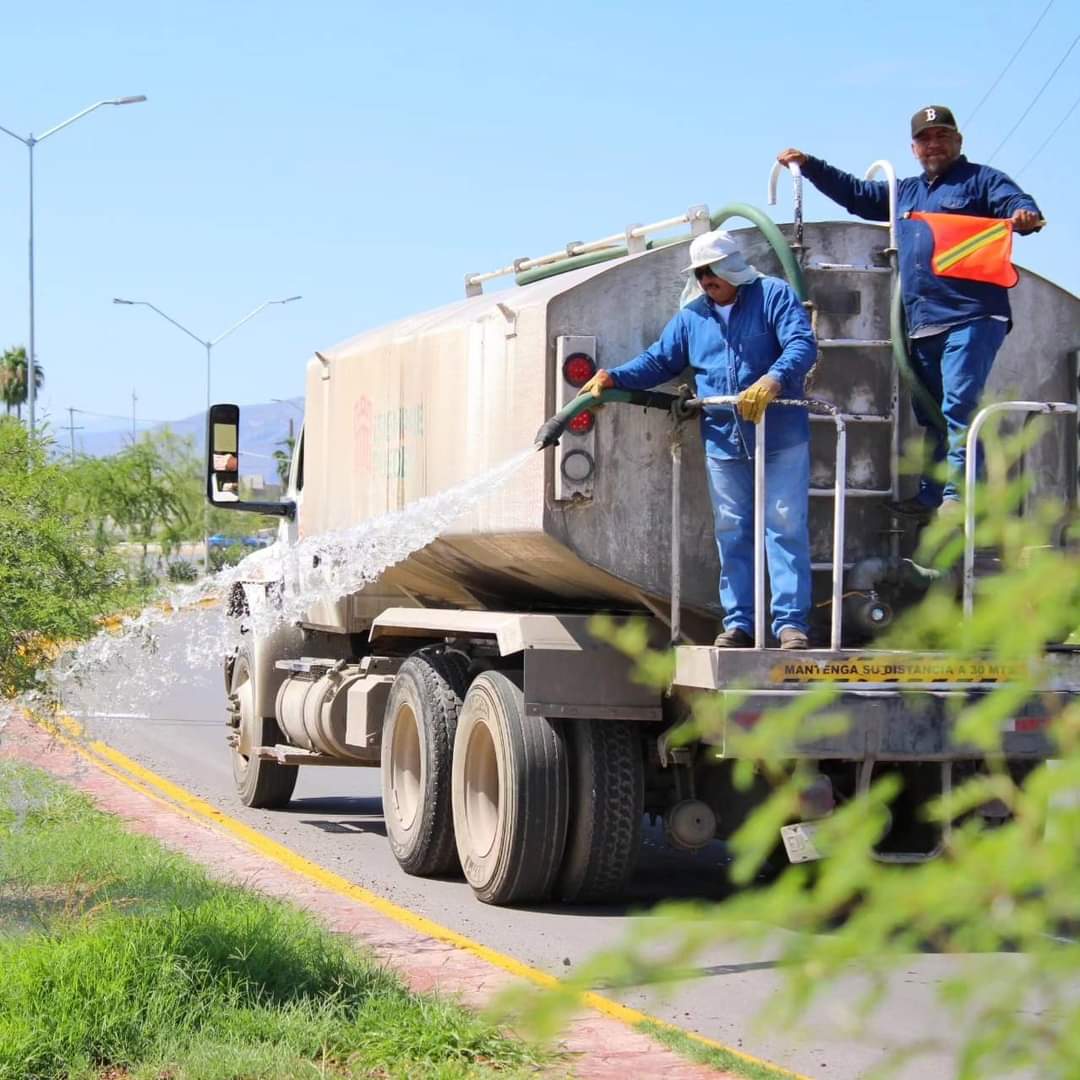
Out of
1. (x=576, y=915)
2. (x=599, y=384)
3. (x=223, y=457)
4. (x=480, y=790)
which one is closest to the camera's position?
(x=599, y=384)

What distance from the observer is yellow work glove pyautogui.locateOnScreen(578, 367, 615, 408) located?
8.02m

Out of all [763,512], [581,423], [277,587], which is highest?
[581,423]

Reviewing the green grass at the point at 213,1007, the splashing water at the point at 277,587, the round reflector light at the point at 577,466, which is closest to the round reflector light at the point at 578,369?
the round reflector light at the point at 577,466

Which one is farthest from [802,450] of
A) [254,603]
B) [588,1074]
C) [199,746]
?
[199,746]

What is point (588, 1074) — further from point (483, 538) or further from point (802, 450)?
point (483, 538)

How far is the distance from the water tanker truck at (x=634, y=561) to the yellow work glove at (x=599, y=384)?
0.28 feet

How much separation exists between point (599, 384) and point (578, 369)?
29cm

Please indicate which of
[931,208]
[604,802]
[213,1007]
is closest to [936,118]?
[931,208]

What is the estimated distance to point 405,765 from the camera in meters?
10.3

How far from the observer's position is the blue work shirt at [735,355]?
8000mm

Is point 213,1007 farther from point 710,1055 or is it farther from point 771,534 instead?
point 771,534

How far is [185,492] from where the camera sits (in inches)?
2325

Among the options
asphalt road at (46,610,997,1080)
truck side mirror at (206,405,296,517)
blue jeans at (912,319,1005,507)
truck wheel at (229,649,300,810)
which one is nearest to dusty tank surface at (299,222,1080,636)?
blue jeans at (912,319,1005,507)

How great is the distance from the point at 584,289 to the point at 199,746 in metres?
9.75
